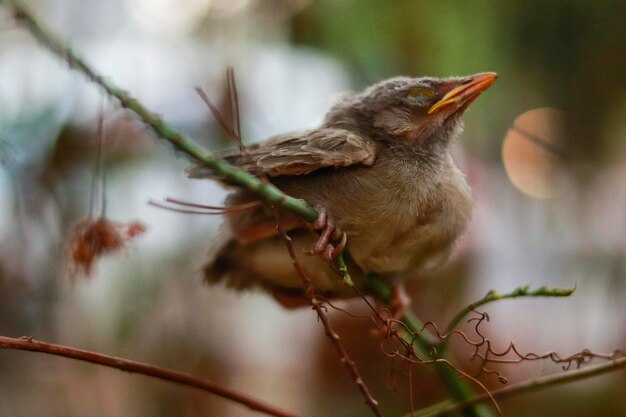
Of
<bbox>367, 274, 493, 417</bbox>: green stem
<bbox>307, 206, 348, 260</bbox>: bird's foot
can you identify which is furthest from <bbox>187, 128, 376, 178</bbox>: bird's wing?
<bbox>367, 274, 493, 417</bbox>: green stem

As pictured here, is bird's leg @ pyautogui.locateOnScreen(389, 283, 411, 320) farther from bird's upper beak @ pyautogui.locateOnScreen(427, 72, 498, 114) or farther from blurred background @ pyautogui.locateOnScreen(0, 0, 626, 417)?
blurred background @ pyautogui.locateOnScreen(0, 0, 626, 417)

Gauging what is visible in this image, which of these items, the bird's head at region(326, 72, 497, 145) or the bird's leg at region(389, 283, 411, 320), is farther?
the bird's leg at region(389, 283, 411, 320)

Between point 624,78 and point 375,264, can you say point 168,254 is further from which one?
point 624,78

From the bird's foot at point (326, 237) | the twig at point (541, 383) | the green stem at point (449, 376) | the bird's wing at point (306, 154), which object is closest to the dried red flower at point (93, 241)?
the bird's wing at point (306, 154)

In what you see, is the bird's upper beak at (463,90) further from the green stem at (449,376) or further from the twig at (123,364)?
the twig at (123,364)

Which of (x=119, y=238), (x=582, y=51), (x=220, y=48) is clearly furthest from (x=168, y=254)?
(x=582, y=51)
